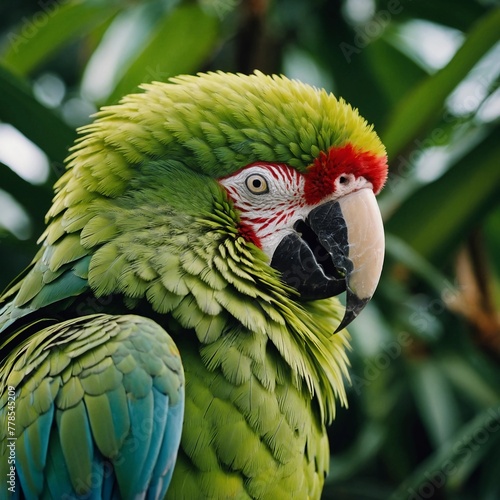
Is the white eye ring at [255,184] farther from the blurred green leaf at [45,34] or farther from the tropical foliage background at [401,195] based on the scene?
the blurred green leaf at [45,34]

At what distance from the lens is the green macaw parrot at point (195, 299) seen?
4.10 feet

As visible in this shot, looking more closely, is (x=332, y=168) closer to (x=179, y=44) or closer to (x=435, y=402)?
(x=435, y=402)

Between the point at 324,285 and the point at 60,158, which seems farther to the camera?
the point at 60,158

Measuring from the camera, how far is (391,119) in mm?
2395

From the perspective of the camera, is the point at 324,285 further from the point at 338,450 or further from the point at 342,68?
the point at 342,68

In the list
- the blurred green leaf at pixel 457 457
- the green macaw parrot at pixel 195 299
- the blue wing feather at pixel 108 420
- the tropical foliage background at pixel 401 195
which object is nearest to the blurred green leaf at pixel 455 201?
the tropical foliage background at pixel 401 195

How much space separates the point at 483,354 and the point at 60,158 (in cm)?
155

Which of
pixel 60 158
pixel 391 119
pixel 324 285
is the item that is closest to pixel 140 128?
pixel 324 285

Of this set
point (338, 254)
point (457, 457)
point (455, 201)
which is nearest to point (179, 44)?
point (455, 201)

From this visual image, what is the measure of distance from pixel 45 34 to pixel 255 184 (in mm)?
1356

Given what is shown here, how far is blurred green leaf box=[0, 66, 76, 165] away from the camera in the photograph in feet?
6.49

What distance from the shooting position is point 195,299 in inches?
53.5

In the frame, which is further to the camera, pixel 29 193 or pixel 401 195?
pixel 401 195

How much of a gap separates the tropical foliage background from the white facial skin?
82 cm
